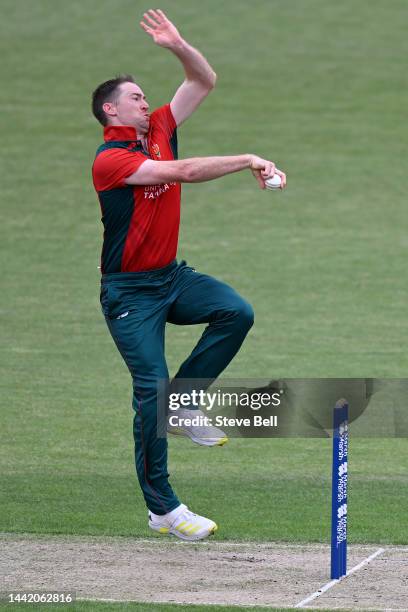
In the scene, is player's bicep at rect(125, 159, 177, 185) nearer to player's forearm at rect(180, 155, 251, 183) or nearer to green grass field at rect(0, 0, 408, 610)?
player's forearm at rect(180, 155, 251, 183)

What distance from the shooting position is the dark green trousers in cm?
842

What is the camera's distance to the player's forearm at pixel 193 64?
8.65 m

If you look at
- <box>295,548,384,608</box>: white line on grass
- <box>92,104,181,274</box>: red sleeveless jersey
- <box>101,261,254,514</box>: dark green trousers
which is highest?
<box>92,104,181,274</box>: red sleeveless jersey

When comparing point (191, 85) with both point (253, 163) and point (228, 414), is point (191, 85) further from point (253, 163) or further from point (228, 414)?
point (228, 414)

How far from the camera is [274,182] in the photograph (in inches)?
307

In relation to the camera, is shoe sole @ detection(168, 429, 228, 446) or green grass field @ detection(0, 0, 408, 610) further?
green grass field @ detection(0, 0, 408, 610)

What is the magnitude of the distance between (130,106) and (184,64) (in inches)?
21.4

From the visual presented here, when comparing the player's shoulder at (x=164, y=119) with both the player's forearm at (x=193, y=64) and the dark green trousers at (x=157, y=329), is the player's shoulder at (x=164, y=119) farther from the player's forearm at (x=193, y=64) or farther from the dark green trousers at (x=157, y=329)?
the dark green trousers at (x=157, y=329)

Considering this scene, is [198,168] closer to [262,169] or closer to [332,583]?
[262,169]

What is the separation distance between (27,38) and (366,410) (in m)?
22.2

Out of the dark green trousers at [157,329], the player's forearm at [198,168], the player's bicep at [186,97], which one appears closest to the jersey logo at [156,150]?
the player's bicep at [186,97]

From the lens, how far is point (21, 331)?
16.8 meters

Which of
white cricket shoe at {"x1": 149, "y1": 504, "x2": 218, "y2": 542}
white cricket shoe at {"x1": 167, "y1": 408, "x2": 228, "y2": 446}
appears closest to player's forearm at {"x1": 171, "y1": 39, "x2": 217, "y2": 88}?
white cricket shoe at {"x1": 167, "y1": 408, "x2": 228, "y2": 446}

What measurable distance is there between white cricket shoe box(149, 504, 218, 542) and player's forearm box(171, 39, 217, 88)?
2.90 meters
